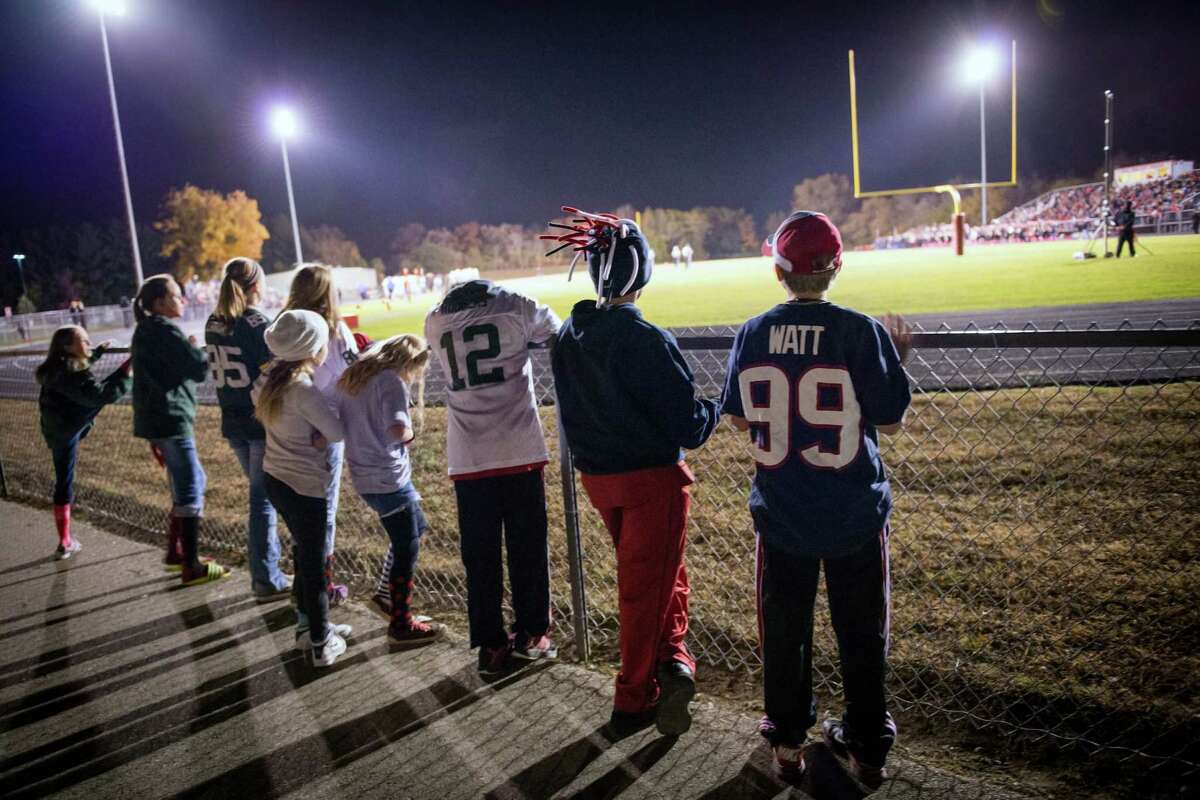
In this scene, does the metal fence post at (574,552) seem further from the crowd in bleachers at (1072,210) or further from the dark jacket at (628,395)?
the crowd in bleachers at (1072,210)

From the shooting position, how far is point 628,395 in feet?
9.56

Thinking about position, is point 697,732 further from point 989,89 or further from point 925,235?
point 925,235

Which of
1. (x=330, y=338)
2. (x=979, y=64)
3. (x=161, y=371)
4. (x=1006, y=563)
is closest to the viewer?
(x=330, y=338)

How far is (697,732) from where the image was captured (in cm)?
304

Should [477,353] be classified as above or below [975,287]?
above

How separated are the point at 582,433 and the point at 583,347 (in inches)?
13.4

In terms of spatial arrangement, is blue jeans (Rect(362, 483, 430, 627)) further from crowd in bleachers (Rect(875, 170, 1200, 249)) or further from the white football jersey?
crowd in bleachers (Rect(875, 170, 1200, 249))

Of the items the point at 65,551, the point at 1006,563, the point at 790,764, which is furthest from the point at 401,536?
the point at 65,551

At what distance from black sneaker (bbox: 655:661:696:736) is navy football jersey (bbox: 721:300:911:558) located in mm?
760

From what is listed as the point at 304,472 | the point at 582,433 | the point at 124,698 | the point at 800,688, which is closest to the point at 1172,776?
the point at 800,688

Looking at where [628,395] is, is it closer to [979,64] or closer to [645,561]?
[645,561]

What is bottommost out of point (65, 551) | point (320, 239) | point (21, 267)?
point (65, 551)

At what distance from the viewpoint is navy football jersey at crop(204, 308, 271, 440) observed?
4.48m

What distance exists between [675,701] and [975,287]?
23353mm
